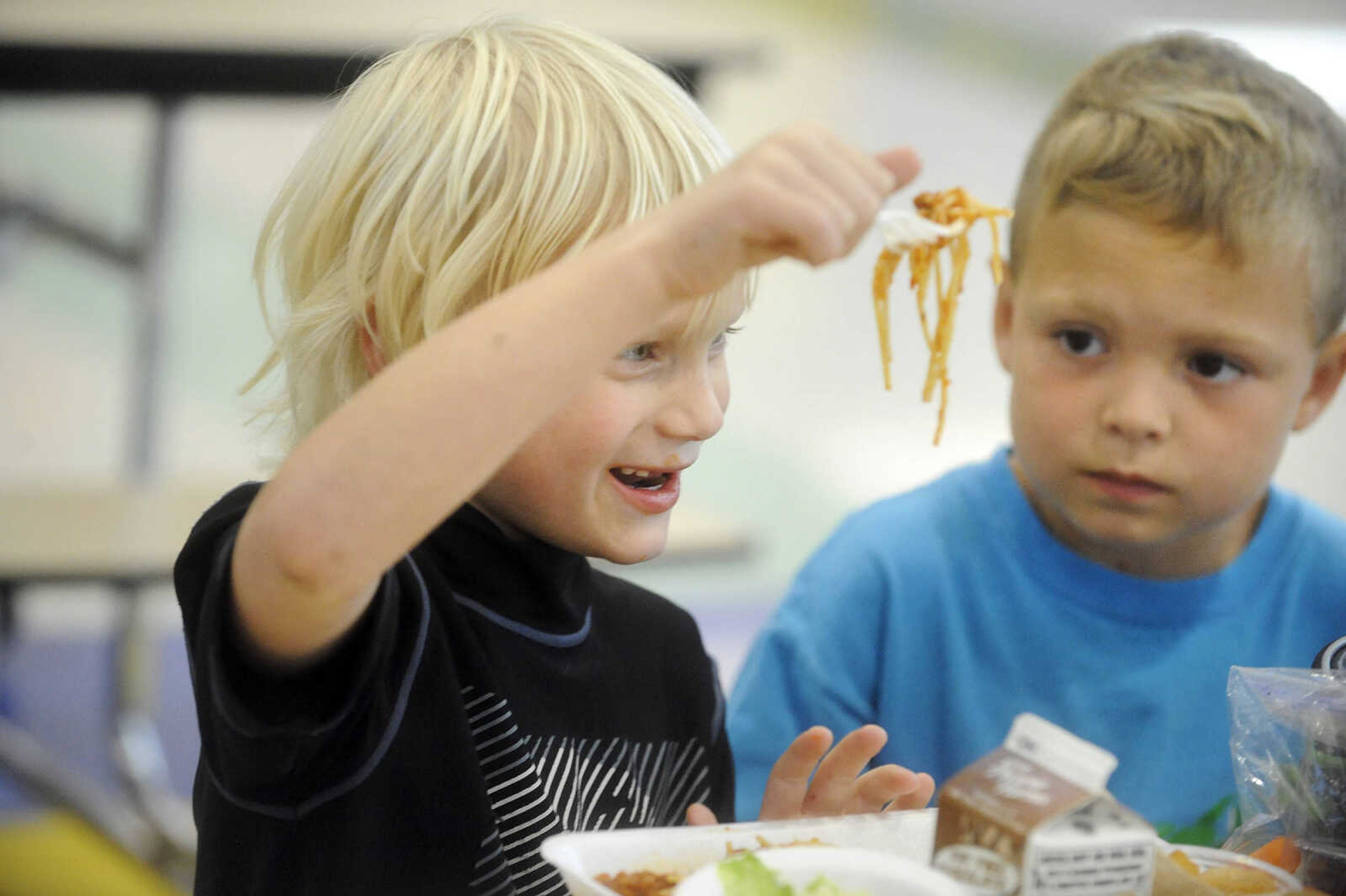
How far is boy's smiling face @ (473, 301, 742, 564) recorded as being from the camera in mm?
791

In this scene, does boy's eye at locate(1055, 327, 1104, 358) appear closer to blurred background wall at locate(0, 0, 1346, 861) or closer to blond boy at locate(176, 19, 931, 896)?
blond boy at locate(176, 19, 931, 896)

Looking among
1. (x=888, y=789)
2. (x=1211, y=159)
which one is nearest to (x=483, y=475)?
(x=888, y=789)

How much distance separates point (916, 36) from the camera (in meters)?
5.23

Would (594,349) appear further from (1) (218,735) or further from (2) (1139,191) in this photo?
(2) (1139,191)

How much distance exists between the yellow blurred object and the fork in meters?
1.85

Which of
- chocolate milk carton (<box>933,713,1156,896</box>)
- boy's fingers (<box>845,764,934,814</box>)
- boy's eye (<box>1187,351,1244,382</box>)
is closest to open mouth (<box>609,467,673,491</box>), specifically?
boy's fingers (<box>845,764,934,814</box>)

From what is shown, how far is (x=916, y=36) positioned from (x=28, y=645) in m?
3.90

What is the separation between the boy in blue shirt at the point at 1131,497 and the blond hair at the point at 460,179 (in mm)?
355

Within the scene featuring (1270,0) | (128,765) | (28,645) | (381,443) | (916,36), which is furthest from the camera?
(916,36)

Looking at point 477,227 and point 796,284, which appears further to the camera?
point 796,284

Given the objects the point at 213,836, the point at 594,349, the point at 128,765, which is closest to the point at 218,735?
the point at 213,836

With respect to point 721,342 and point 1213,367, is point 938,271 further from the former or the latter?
point 1213,367

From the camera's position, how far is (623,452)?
811 millimetres

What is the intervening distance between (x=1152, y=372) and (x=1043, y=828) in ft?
1.89
